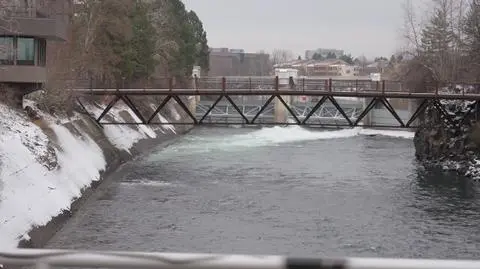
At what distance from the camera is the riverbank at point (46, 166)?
66.8ft

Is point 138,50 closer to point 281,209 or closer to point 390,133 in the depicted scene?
point 390,133

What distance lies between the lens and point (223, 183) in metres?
32.9

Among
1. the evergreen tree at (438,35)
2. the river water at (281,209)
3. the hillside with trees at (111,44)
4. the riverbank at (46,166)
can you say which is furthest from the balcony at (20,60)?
the evergreen tree at (438,35)

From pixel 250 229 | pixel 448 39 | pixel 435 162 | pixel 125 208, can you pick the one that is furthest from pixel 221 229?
pixel 448 39

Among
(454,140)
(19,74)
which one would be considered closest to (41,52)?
(19,74)

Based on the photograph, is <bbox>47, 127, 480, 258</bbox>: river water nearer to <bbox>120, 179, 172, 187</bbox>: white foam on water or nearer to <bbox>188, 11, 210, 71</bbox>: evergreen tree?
<bbox>120, 179, 172, 187</bbox>: white foam on water

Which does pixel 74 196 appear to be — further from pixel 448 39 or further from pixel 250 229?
pixel 448 39

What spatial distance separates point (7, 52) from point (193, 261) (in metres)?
33.5

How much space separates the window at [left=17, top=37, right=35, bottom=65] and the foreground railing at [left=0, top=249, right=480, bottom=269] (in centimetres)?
3327

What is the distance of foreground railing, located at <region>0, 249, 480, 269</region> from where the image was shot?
2.87m

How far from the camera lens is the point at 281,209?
85.1 ft

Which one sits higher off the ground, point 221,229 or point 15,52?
point 15,52

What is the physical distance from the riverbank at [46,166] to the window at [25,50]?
299 centimetres

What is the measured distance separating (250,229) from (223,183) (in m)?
10.9
